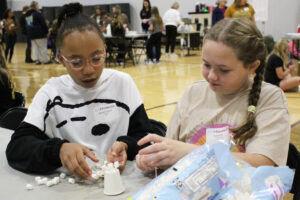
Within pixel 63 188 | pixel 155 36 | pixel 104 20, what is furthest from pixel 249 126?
pixel 104 20

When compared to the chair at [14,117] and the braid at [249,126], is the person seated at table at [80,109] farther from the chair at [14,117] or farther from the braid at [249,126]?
the chair at [14,117]

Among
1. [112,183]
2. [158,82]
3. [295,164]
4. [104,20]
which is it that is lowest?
[158,82]

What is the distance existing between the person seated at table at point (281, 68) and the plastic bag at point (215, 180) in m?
4.46

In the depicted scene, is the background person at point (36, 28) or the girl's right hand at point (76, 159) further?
the background person at point (36, 28)

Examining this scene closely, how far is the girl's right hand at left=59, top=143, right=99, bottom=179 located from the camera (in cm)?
103

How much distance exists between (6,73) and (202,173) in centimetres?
196

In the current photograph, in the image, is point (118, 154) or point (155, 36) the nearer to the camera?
point (118, 154)

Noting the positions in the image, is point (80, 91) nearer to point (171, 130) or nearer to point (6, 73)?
point (171, 130)

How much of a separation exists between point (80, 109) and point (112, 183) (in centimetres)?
59

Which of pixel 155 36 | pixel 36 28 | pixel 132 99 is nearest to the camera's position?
pixel 132 99

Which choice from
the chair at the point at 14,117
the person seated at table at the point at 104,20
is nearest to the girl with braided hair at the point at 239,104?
the chair at the point at 14,117

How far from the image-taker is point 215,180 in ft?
2.34

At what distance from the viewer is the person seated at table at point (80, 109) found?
1.20m

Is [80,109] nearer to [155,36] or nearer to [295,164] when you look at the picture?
[295,164]
